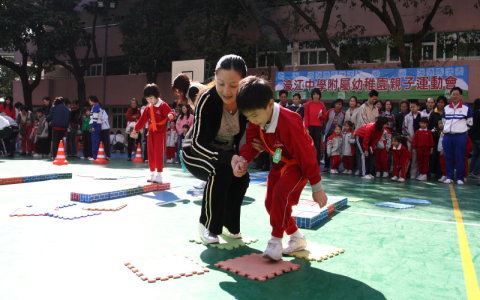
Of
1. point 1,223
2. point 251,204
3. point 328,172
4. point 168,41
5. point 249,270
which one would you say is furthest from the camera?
point 168,41

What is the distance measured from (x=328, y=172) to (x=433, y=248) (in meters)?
7.46

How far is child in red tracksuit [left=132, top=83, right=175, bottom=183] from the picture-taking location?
7.33 m

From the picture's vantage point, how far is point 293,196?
10.7 feet

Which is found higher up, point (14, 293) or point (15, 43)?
point (15, 43)

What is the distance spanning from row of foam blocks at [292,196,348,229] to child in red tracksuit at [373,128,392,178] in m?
4.88

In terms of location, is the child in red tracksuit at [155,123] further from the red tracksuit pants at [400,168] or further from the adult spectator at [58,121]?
the adult spectator at [58,121]

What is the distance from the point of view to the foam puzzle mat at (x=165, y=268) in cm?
277

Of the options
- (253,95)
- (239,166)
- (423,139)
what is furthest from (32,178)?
(423,139)

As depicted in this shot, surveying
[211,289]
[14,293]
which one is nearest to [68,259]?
[14,293]

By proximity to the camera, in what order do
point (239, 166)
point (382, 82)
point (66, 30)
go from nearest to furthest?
point (239, 166) < point (382, 82) < point (66, 30)

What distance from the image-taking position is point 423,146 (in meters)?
9.77

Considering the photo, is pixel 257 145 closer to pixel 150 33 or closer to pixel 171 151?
pixel 171 151

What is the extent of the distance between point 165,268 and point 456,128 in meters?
7.89

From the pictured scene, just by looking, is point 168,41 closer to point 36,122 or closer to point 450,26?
point 36,122
